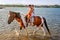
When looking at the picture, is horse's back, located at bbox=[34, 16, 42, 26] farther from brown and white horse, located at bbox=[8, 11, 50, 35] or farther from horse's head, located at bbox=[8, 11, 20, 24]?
horse's head, located at bbox=[8, 11, 20, 24]

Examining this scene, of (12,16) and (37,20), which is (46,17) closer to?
(37,20)

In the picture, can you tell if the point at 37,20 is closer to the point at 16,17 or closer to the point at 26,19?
the point at 26,19

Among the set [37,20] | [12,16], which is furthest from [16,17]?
[37,20]

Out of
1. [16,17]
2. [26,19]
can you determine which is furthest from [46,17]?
[16,17]

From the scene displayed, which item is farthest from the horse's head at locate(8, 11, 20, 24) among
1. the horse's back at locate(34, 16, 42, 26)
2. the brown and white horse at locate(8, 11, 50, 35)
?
the horse's back at locate(34, 16, 42, 26)

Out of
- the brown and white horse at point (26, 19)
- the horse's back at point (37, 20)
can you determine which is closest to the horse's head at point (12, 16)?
the brown and white horse at point (26, 19)

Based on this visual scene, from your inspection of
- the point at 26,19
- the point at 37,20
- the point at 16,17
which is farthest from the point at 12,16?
the point at 37,20

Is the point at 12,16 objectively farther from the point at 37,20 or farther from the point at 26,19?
A: the point at 37,20

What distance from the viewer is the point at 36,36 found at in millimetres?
1278

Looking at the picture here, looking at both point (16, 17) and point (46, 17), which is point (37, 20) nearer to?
point (46, 17)

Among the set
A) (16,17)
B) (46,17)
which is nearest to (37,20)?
(46,17)

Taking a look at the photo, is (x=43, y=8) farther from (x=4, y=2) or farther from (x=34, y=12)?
(x=4, y=2)

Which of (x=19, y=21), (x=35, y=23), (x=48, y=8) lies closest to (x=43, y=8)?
(x=48, y=8)

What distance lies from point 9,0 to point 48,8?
16.9 inches
